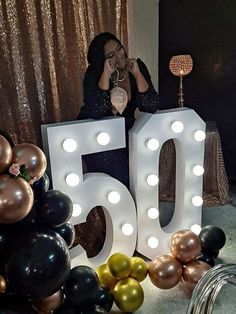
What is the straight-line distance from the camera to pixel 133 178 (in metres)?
1.71

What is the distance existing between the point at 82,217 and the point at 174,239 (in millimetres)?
511

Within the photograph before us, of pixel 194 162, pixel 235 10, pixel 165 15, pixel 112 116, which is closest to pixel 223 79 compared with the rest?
pixel 235 10

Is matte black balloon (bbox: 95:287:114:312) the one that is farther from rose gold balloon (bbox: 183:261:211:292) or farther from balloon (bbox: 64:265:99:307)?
rose gold balloon (bbox: 183:261:211:292)

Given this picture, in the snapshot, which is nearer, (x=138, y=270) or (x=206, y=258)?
(x=138, y=270)

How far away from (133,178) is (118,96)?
45 centimetres

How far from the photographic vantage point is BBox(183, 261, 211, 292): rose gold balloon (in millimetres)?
1562

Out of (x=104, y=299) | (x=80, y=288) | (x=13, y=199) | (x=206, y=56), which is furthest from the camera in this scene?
(x=206, y=56)

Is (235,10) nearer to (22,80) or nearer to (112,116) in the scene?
(112,116)

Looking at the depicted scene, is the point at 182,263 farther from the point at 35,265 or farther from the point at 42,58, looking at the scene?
the point at 42,58

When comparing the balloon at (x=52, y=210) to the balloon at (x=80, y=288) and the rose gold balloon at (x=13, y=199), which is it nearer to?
the rose gold balloon at (x=13, y=199)

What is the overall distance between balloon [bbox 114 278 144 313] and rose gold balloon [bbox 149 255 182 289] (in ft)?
0.44

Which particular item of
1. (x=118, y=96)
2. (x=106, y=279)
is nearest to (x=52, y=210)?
(x=106, y=279)

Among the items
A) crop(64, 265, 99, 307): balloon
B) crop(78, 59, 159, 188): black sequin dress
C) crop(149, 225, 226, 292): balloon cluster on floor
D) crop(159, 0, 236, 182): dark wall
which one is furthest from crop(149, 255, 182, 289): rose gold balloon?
crop(159, 0, 236, 182): dark wall

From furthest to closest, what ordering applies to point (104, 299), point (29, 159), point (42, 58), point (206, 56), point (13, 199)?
point (206, 56) < point (42, 58) < point (104, 299) < point (29, 159) < point (13, 199)
